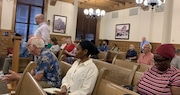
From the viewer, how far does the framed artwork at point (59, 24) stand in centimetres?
1046

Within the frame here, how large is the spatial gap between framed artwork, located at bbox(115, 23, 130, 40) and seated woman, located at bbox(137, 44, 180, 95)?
8765mm

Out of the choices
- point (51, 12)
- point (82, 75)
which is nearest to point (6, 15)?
point (51, 12)

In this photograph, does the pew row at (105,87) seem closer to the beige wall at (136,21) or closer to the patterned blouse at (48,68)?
the patterned blouse at (48,68)

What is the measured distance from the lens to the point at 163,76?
179 cm

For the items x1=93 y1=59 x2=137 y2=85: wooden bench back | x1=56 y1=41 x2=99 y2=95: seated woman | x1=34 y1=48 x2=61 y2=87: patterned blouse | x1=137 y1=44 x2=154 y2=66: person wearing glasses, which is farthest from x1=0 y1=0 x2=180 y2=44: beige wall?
x1=56 y1=41 x2=99 y2=95: seated woman

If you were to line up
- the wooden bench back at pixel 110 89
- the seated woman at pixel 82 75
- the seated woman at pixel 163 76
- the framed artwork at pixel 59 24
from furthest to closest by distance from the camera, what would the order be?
the framed artwork at pixel 59 24, the seated woman at pixel 82 75, the seated woman at pixel 163 76, the wooden bench back at pixel 110 89

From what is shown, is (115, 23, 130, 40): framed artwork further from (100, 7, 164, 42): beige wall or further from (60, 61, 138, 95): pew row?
(60, 61, 138, 95): pew row

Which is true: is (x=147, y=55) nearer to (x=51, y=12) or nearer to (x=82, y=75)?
(x=82, y=75)

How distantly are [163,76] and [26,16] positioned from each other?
30.3ft

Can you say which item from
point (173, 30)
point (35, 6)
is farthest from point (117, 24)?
point (35, 6)

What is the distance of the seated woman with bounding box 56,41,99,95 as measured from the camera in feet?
6.23

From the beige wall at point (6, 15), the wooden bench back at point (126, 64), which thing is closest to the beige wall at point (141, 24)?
the beige wall at point (6, 15)

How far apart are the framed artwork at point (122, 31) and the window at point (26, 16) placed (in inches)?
179

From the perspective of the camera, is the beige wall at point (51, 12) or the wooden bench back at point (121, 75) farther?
the beige wall at point (51, 12)
